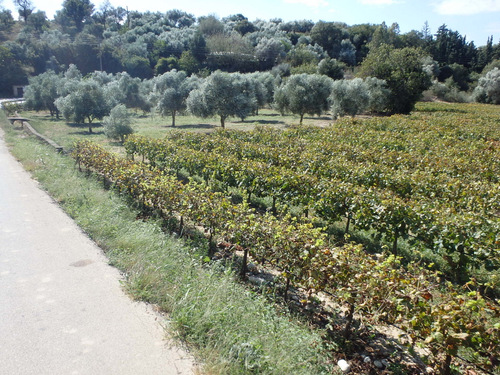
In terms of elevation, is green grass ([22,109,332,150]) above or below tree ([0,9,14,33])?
below

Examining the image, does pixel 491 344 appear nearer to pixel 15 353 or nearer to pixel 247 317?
pixel 247 317

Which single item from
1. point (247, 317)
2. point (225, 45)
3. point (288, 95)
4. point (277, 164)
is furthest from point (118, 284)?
point (225, 45)

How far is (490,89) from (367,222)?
57.9m

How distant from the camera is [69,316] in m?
4.94

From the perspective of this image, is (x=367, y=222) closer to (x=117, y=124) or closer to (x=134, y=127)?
(x=117, y=124)

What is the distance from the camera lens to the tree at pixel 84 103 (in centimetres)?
2852

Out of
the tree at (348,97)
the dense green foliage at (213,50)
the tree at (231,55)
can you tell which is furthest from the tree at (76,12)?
the tree at (348,97)

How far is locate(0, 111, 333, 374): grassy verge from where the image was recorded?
412 centimetres

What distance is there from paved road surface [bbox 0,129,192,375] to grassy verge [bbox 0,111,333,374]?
280 mm

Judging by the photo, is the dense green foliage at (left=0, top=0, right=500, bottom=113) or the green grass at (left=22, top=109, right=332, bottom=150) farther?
the dense green foliage at (left=0, top=0, right=500, bottom=113)

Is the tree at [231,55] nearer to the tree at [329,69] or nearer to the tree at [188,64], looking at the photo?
the tree at [188,64]

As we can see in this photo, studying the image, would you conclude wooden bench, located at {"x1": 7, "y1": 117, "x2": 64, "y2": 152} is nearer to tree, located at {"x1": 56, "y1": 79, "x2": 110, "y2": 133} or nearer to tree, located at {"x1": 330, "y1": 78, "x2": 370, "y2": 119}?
tree, located at {"x1": 56, "y1": 79, "x2": 110, "y2": 133}

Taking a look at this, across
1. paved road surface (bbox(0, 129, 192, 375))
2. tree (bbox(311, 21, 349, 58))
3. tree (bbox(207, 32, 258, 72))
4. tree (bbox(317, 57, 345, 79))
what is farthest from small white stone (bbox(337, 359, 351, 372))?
tree (bbox(311, 21, 349, 58))

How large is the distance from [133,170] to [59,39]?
71.4m
